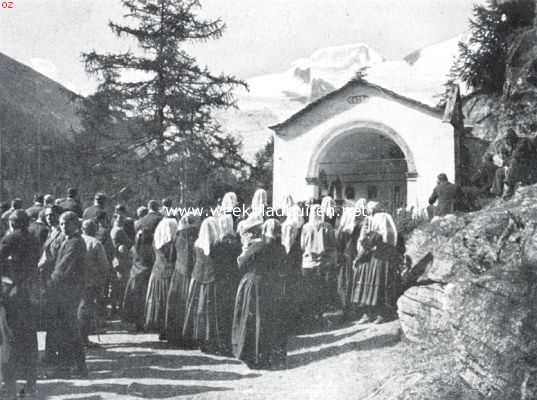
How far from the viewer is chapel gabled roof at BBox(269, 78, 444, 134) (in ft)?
54.3

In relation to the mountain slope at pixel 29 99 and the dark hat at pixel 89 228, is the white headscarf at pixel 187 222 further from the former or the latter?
the mountain slope at pixel 29 99

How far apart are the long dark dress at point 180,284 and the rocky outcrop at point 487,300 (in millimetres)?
2818

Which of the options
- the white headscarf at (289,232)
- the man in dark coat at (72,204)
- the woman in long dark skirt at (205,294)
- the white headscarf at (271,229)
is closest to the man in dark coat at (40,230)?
the man in dark coat at (72,204)

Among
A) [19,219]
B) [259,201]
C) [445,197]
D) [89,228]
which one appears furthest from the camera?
[445,197]

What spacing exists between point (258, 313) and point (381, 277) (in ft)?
7.29

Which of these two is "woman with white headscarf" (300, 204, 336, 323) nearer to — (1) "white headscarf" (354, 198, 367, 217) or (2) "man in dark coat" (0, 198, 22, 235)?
(1) "white headscarf" (354, 198, 367, 217)

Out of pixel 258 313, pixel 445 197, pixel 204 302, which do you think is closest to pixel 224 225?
pixel 204 302

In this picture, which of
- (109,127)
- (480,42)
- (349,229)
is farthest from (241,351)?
(109,127)

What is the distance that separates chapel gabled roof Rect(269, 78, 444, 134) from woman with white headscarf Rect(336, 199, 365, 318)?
9.42 m

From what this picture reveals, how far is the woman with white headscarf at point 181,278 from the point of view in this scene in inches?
276

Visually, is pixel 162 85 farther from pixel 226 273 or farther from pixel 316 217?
pixel 226 273

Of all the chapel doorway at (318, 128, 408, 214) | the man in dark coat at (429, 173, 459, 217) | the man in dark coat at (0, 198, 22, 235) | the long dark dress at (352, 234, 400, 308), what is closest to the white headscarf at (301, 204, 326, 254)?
the long dark dress at (352, 234, 400, 308)

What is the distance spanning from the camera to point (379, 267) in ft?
24.4

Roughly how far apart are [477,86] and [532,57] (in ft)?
21.6
